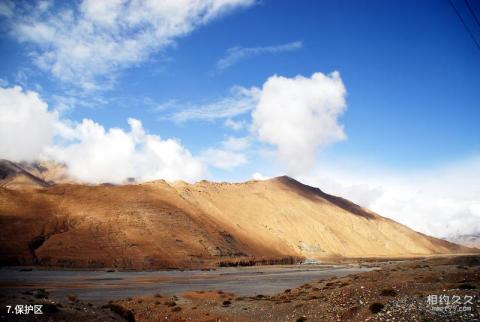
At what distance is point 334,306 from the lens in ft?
83.1

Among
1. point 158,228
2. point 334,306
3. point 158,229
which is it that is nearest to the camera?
point 334,306

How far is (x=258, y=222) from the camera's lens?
156 meters

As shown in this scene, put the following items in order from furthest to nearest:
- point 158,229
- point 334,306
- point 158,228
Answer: point 158,228
point 158,229
point 334,306

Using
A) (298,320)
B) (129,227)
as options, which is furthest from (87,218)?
(298,320)

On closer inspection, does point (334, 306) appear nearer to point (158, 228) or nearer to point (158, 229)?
point (158, 229)

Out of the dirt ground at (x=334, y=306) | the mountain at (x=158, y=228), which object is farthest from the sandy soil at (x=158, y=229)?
the dirt ground at (x=334, y=306)

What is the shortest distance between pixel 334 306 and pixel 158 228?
8620 cm

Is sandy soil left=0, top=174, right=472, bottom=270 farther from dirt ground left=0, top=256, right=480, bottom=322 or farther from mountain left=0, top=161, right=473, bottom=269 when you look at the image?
dirt ground left=0, top=256, right=480, bottom=322

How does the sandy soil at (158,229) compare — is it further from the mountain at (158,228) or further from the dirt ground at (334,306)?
the dirt ground at (334,306)

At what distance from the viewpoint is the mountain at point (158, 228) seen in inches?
3474

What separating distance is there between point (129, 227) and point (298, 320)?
8444cm

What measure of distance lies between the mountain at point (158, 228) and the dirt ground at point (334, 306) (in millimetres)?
58232

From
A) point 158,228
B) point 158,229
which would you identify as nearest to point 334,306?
point 158,229

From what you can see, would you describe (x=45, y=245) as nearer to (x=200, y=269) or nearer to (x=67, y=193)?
(x=67, y=193)
